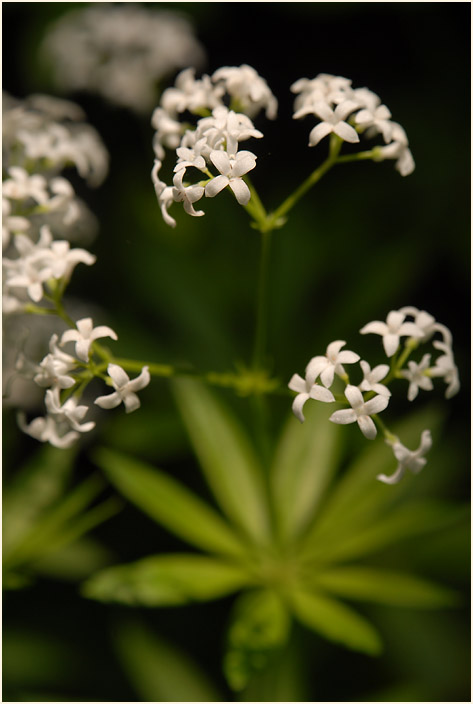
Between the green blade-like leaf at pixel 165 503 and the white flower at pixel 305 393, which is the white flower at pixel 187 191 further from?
the green blade-like leaf at pixel 165 503

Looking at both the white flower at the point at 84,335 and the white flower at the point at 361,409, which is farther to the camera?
the white flower at the point at 84,335

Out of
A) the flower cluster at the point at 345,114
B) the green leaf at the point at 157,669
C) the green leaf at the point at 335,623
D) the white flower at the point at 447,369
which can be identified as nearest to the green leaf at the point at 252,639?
the green leaf at the point at 335,623

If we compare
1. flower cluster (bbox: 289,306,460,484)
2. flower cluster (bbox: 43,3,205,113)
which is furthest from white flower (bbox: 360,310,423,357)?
flower cluster (bbox: 43,3,205,113)

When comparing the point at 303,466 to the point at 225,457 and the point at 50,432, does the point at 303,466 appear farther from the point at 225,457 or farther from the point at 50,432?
the point at 50,432

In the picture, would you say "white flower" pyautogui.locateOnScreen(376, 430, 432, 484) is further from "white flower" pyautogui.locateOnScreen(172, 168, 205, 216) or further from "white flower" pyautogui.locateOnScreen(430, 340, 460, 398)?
"white flower" pyautogui.locateOnScreen(172, 168, 205, 216)

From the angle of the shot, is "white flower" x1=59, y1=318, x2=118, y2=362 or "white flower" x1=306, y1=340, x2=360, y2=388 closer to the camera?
"white flower" x1=306, y1=340, x2=360, y2=388

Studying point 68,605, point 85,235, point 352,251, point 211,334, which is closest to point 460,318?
point 352,251

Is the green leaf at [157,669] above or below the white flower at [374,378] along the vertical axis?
below
